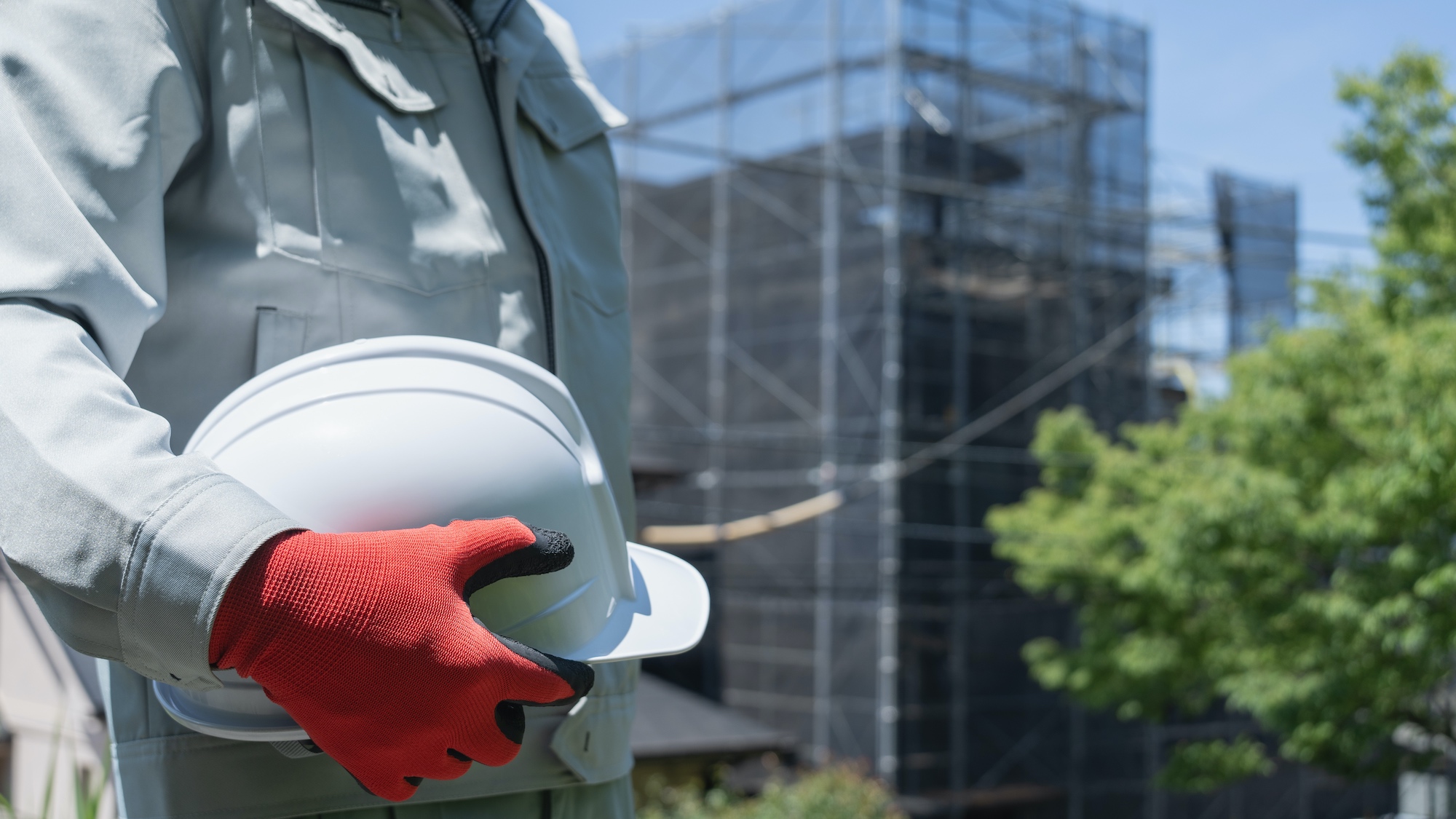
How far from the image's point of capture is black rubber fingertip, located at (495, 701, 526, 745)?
2.66ft

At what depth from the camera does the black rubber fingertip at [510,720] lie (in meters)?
0.81

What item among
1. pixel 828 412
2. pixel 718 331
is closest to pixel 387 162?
pixel 828 412

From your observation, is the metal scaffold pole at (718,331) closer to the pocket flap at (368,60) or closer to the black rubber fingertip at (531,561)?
the pocket flap at (368,60)

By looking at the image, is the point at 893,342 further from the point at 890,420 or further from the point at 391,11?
the point at 391,11

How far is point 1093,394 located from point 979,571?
106 inches

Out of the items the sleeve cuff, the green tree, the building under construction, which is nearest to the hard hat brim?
the sleeve cuff

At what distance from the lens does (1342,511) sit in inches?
323

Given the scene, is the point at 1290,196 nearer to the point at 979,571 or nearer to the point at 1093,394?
the point at 1093,394

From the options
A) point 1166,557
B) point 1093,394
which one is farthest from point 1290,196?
point 1166,557

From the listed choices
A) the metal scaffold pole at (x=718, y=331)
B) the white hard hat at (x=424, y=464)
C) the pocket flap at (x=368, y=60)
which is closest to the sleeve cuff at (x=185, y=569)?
the white hard hat at (x=424, y=464)

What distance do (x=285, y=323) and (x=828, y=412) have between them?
1238 cm

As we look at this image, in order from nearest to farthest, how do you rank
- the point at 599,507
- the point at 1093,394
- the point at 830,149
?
the point at 599,507
the point at 830,149
the point at 1093,394

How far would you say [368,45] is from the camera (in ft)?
3.42

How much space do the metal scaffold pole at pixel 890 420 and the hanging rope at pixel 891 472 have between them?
0.71 ft
